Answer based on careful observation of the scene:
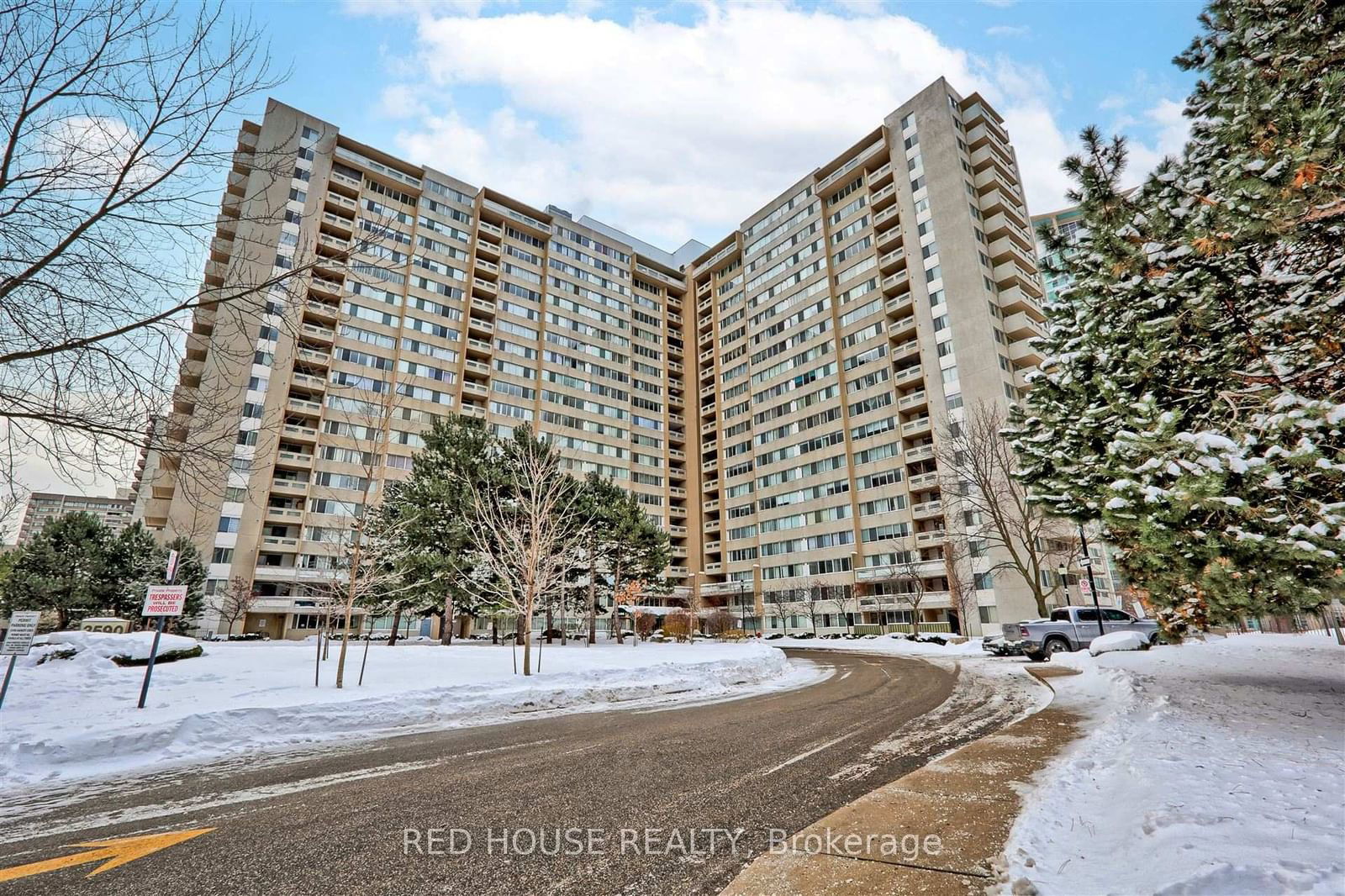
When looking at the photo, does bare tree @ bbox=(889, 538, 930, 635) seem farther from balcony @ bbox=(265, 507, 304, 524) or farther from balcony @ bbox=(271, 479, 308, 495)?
balcony @ bbox=(271, 479, 308, 495)

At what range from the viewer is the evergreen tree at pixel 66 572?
36.7m

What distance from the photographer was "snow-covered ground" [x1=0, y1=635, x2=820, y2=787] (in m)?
8.05

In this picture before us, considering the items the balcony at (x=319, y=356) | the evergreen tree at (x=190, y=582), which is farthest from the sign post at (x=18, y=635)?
the balcony at (x=319, y=356)

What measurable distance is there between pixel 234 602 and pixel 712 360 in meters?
A: 64.8

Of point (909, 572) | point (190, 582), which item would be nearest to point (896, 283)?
point (909, 572)

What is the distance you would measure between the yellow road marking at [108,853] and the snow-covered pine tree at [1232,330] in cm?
1069

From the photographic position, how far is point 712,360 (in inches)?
3413

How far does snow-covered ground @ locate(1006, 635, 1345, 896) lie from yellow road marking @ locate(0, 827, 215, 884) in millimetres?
6390

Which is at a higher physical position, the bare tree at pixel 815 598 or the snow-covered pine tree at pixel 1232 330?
the snow-covered pine tree at pixel 1232 330

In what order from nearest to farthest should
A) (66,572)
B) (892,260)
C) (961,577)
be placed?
(66,572) < (961,577) < (892,260)

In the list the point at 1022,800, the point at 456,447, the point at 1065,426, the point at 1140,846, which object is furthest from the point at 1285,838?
the point at 456,447

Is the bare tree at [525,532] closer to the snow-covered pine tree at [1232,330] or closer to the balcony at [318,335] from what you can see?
the snow-covered pine tree at [1232,330]

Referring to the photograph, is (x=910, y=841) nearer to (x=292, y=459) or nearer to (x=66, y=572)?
(x=66, y=572)

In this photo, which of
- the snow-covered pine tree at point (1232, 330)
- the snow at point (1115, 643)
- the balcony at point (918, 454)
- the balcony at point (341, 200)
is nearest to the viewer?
the snow-covered pine tree at point (1232, 330)
